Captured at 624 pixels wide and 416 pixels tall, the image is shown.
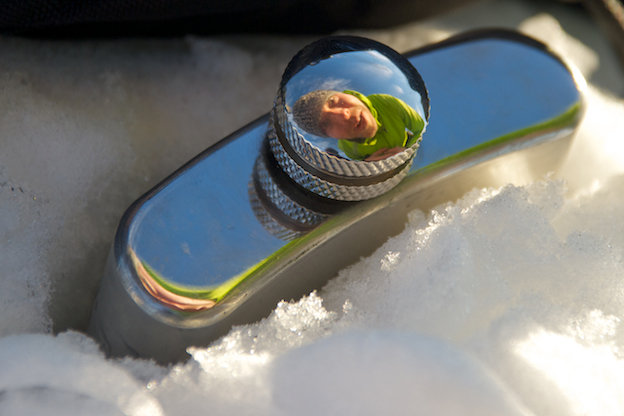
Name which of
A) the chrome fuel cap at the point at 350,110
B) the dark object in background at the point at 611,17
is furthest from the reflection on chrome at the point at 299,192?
the dark object in background at the point at 611,17

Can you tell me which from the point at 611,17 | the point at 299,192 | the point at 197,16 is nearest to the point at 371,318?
the point at 299,192

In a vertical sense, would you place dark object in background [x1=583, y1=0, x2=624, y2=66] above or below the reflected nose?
above

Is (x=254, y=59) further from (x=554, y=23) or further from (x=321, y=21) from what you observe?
(x=554, y=23)

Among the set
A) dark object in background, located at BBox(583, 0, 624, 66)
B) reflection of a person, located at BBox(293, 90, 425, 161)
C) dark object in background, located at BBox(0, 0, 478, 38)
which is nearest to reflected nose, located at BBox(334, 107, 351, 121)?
reflection of a person, located at BBox(293, 90, 425, 161)

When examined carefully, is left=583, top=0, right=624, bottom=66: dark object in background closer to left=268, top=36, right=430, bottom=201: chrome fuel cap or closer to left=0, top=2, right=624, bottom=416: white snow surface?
left=0, top=2, right=624, bottom=416: white snow surface

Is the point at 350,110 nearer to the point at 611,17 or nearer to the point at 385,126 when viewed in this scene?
the point at 385,126

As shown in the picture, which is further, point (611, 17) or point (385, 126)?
point (611, 17)

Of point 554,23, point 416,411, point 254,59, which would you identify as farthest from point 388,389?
point 554,23
